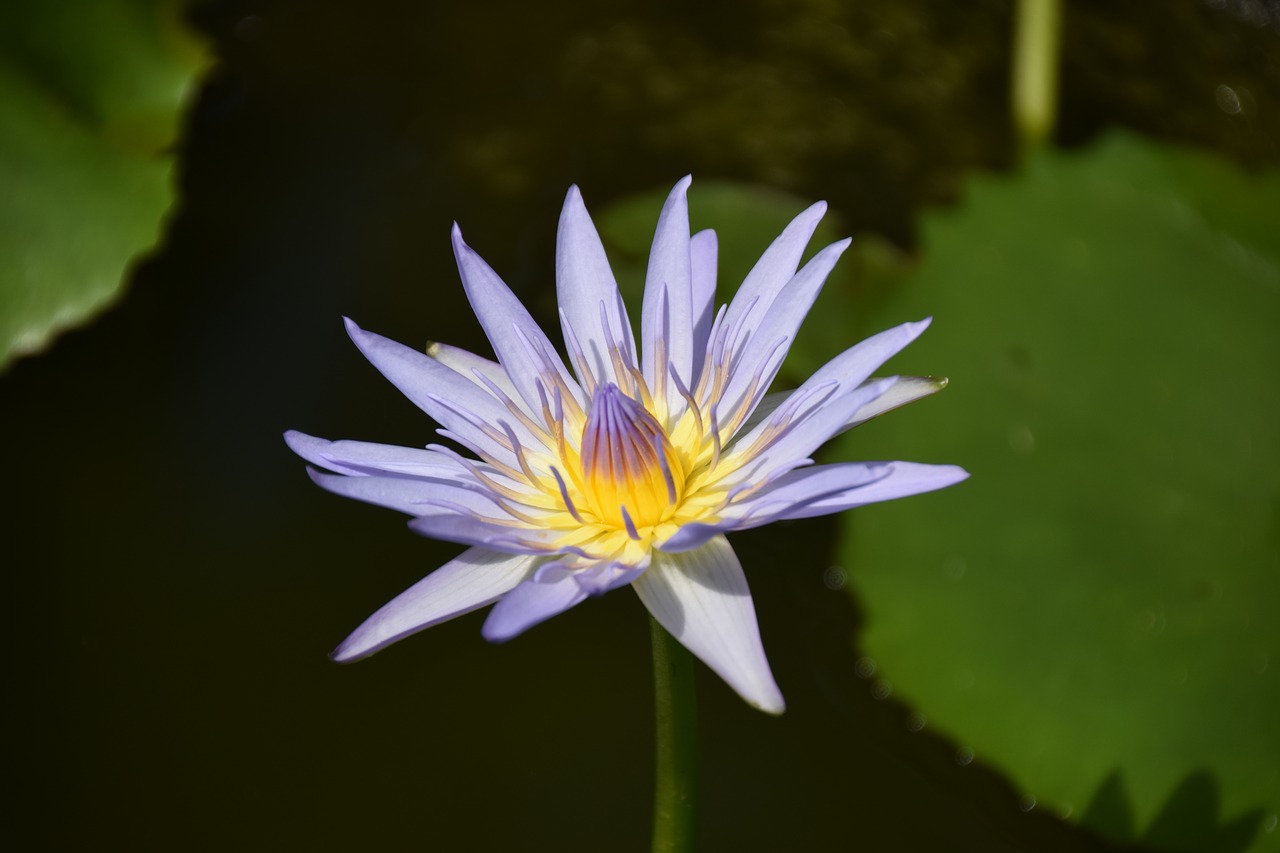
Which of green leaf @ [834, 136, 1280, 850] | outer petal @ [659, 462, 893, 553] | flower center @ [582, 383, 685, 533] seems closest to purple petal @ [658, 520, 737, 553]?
outer petal @ [659, 462, 893, 553]

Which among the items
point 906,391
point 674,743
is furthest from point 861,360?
point 674,743

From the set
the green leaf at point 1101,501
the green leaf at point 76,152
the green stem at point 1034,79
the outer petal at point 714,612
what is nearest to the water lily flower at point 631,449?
the outer petal at point 714,612

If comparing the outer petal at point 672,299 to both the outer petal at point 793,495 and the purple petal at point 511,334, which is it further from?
the outer petal at point 793,495

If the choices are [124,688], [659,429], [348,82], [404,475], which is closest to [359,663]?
[124,688]

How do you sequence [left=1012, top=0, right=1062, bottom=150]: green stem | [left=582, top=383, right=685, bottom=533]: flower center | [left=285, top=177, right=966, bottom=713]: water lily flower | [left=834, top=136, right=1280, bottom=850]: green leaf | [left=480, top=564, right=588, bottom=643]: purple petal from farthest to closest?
[left=1012, top=0, right=1062, bottom=150]: green stem
[left=834, top=136, right=1280, bottom=850]: green leaf
[left=582, top=383, right=685, bottom=533]: flower center
[left=285, top=177, right=966, bottom=713]: water lily flower
[left=480, top=564, right=588, bottom=643]: purple petal

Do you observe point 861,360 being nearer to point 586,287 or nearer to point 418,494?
point 586,287

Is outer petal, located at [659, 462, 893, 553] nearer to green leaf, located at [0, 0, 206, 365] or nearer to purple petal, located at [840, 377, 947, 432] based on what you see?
purple petal, located at [840, 377, 947, 432]
